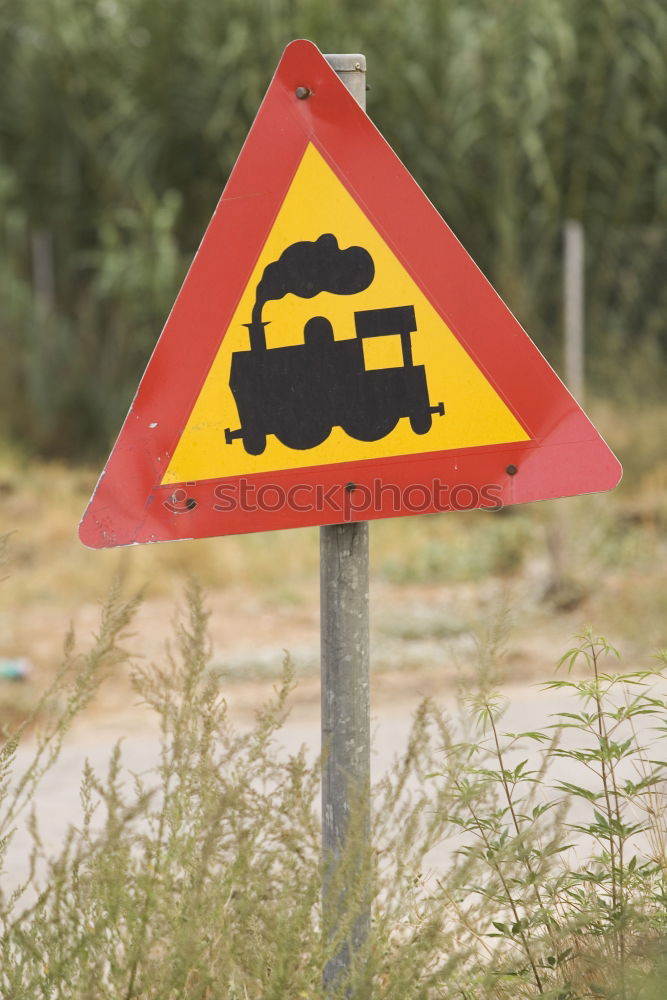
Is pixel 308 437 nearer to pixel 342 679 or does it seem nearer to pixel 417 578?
pixel 342 679

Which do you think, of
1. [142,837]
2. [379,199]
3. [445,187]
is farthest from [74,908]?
[445,187]

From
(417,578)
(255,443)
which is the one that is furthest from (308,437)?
(417,578)

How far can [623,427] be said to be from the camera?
23.9 ft

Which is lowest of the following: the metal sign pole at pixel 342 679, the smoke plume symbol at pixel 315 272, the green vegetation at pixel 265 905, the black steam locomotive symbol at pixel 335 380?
the green vegetation at pixel 265 905

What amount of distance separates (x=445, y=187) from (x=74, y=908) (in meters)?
7.42

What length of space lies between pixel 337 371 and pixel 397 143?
7139mm

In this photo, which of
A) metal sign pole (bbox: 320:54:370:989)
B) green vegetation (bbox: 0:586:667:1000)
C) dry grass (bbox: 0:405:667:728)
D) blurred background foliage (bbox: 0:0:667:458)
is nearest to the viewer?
green vegetation (bbox: 0:586:667:1000)

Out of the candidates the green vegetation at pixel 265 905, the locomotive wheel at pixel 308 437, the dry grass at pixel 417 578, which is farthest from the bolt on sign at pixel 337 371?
the dry grass at pixel 417 578

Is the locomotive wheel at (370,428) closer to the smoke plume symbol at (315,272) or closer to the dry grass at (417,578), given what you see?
the smoke plume symbol at (315,272)

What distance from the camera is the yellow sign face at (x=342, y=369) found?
68.4 inches

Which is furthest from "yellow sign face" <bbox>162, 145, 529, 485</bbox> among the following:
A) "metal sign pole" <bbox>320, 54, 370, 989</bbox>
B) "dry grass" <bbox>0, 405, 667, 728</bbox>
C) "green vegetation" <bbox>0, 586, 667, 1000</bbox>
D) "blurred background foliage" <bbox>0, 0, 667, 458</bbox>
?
"blurred background foliage" <bbox>0, 0, 667, 458</bbox>

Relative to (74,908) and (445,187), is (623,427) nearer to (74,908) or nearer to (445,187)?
(445,187)

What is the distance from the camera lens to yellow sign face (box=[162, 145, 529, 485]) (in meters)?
1.74

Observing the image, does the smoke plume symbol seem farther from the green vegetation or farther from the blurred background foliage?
the blurred background foliage
